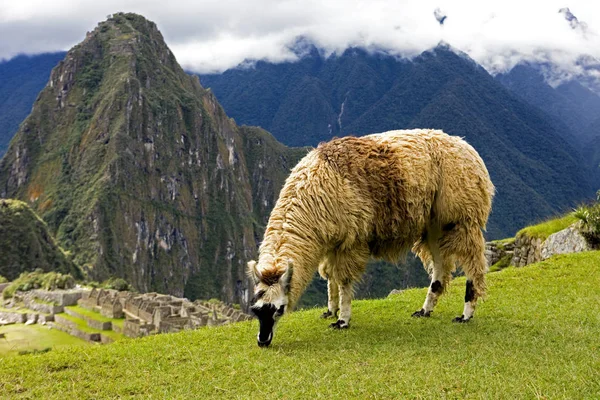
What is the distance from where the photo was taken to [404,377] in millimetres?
4691

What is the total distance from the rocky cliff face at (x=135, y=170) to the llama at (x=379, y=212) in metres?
120

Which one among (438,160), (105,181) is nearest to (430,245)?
(438,160)

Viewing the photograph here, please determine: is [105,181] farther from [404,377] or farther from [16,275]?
[404,377]

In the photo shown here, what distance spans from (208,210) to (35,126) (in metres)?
54.9

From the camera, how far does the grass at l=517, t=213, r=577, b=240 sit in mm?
14214

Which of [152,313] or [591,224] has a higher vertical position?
[591,224]

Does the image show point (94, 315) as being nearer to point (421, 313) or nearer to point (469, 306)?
point (421, 313)

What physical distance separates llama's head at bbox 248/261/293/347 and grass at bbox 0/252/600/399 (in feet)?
0.77

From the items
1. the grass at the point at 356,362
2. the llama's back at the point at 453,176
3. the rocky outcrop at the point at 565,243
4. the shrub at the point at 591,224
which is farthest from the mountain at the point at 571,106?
the grass at the point at 356,362

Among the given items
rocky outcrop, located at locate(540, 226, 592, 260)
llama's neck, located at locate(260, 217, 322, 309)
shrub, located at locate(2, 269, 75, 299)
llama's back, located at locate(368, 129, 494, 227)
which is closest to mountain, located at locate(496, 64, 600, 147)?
shrub, located at locate(2, 269, 75, 299)

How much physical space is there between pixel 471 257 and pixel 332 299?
2012 millimetres

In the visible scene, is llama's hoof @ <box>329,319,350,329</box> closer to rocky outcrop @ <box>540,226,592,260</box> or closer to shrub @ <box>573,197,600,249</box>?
rocky outcrop @ <box>540,226,592,260</box>

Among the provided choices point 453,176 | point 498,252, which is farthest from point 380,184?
point 498,252

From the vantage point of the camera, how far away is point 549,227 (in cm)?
1466
